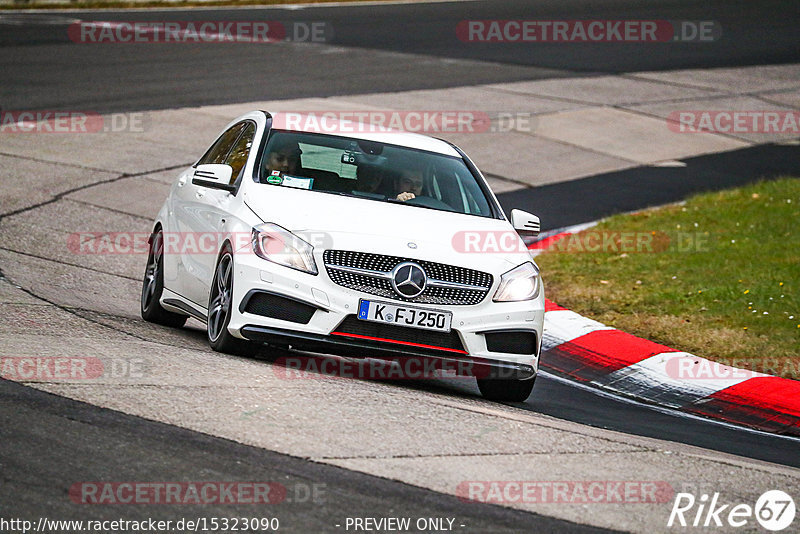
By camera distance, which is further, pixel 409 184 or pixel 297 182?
pixel 409 184

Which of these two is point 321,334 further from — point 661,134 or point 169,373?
point 661,134

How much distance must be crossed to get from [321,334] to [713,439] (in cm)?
250

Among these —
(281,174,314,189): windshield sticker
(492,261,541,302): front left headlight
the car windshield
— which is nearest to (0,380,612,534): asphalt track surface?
(492,261,541,302): front left headlight

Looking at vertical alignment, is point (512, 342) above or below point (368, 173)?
below

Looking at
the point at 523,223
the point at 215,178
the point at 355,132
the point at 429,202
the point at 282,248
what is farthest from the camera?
the point at 355,132

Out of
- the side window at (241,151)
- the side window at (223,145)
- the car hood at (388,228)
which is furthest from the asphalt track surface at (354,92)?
the side window at (223,145)

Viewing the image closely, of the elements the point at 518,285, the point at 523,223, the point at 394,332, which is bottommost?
the point at 394,332

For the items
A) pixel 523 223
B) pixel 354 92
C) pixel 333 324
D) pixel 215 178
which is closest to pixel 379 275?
pixel 333 324

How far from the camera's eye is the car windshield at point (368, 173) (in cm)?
825

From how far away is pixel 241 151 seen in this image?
342 inches

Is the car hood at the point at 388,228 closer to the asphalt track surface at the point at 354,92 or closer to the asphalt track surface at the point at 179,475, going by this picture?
the asphalt track surface at the point at 354,92

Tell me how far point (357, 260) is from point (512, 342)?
1.10 meters

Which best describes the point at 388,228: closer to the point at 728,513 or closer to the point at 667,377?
the point at 667,377

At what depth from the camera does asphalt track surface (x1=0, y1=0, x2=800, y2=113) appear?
68.9ft
